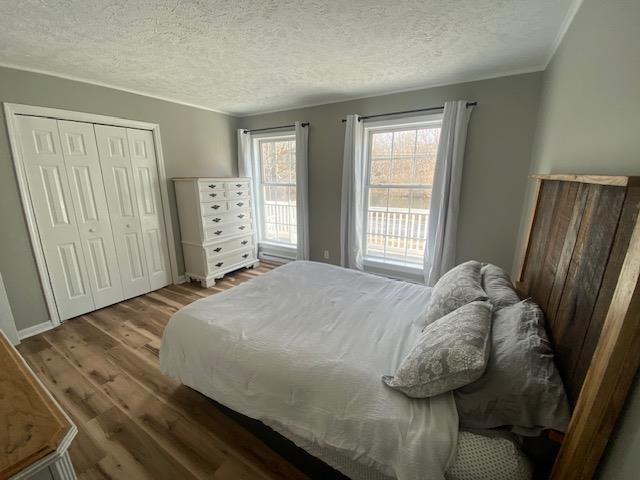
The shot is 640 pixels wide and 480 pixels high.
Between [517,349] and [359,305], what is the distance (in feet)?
3.21

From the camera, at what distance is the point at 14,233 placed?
2.34 m

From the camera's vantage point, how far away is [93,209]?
2811 mm

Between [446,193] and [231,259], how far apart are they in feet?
9.95

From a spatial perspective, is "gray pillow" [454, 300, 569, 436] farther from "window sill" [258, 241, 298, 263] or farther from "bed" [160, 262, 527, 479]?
"window sill" [258, 241, 298, 263]

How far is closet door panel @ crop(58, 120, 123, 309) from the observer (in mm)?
2619

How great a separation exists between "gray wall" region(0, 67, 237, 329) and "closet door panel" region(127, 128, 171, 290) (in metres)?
→ 0.18

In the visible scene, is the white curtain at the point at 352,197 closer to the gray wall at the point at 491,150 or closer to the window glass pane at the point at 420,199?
the gray wall at the point at 491,150

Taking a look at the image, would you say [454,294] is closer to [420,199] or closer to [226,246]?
[420,199]

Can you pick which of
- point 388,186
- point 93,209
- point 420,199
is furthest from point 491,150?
point 93,209

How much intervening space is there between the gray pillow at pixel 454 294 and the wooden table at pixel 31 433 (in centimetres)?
152

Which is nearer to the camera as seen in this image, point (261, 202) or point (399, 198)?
point (399, 198)

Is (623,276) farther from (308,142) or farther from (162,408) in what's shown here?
(308,142)

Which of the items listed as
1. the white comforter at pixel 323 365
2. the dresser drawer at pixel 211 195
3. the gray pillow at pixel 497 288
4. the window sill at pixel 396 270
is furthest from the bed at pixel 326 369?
the dresser drawer at pixel 211 195

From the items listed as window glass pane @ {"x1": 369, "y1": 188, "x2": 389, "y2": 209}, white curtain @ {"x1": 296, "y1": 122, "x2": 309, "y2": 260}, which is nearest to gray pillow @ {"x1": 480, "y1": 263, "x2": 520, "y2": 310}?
window glass pane @ {"x1": 369, "y1": 188, "x2": 389, "y2": 209}
